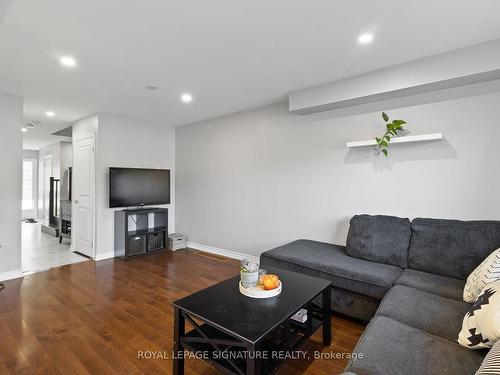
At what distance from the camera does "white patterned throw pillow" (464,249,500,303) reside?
1623 millimetres

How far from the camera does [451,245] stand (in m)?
2.27

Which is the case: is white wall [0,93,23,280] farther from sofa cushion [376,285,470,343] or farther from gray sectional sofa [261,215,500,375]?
sofa cushion [376,285,470,343]

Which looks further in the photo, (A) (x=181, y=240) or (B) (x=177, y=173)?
(B) (x=177, y=173)

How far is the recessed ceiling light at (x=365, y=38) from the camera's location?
6.80ft

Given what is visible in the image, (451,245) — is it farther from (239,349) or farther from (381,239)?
(239,349)

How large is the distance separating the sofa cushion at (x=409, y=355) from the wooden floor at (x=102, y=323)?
64 centimetres

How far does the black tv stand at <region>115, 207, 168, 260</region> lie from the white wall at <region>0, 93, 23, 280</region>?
129 centimetres

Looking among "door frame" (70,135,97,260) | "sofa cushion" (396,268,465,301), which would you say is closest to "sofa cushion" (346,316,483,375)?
"sofa cushion" (396,268,465,301)

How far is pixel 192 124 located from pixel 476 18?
4230 mm

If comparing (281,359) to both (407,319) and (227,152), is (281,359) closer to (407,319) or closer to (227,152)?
(407,319)

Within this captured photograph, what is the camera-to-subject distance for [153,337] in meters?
2.15

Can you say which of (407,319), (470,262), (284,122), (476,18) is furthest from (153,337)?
(476,18)

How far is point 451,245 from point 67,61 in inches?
155

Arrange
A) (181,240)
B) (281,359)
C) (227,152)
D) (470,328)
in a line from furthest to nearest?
(181,240), (227,152), (281,359), (470,328)
